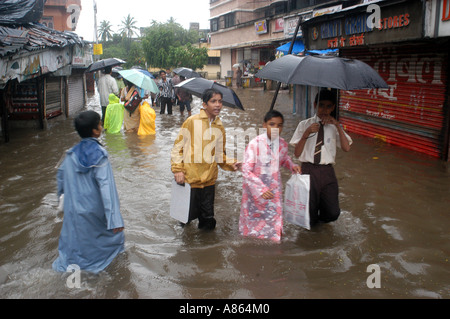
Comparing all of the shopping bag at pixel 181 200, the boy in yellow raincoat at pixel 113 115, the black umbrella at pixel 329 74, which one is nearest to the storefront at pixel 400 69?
the black umbrella at pixel 329 74

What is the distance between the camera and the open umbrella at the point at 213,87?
4.70m

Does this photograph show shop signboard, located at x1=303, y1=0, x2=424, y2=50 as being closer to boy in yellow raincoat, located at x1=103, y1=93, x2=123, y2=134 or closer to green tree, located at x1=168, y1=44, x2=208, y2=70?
boy in yellow raincoat, located at x1=103, y1=93, x2=123, y2=134

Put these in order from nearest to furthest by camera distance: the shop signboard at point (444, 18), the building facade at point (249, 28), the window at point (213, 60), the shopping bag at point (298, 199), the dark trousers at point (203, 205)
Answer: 1. the shopping bag at point (298, 199)
2. the dark trousers at point (203, 205)
3. the shop signboard at point (444, 18)
4. the building facade at point (249, 28)
5. the window at point (213, 60)

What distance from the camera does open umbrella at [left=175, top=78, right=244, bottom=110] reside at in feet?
15.4

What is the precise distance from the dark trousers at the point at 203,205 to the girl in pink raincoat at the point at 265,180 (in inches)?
14.9

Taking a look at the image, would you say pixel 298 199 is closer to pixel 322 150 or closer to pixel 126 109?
pixel 322 150

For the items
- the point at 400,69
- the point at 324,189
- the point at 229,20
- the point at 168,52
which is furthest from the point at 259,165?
the point at 168,52

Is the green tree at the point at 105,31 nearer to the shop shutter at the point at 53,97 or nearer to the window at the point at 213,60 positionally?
the window at the point at 213,60

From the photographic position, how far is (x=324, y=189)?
13.3 feet

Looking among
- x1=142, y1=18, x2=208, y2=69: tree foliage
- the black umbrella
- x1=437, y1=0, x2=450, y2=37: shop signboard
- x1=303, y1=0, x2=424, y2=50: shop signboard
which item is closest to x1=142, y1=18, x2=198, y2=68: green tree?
x1=142, y1=18, x2=208, y2=69: tree foliage

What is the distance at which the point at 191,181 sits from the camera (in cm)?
402

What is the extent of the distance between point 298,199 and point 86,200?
6.68 ft
